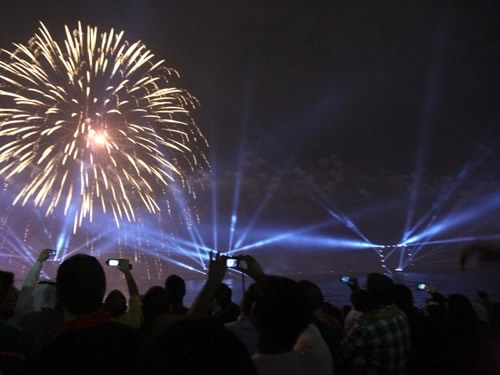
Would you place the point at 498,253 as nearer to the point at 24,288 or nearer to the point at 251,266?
the point at 251,266

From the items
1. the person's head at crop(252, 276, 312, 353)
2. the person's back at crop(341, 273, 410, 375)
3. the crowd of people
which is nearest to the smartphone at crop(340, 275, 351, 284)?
the crowd of people

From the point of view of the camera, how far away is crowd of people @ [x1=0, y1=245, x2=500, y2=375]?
157cm

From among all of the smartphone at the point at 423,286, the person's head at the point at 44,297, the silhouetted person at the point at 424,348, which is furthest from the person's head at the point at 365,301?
the smartphone at the point at 423,286

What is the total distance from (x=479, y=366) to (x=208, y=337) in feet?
21.3

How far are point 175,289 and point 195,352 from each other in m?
4.49

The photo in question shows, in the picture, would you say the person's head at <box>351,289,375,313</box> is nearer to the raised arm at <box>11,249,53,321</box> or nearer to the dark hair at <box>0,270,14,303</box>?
the dark hair at <box>0,270,14,303</box>

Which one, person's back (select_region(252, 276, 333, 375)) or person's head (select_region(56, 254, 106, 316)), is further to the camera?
person's back (select_region(252, 276, 333, 375))

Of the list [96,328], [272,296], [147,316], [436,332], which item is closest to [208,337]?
[96,328]

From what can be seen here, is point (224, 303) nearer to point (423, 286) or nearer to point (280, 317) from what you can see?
point (280, 317)

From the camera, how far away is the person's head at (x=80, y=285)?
9.21 ft

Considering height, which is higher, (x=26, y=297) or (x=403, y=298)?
(x=403, y=298)

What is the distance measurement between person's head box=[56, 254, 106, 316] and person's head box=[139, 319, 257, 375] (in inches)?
56.9

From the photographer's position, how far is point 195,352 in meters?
1.51

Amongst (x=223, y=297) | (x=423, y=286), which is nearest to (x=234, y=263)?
(x=223, y=297)
